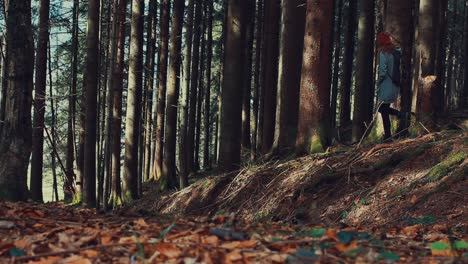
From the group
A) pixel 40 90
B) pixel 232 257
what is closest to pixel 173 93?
pixel 40 90

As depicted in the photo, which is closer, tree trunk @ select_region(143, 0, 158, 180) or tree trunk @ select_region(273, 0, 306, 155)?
tree trunk @ select_region(273, 0, 306, 155)

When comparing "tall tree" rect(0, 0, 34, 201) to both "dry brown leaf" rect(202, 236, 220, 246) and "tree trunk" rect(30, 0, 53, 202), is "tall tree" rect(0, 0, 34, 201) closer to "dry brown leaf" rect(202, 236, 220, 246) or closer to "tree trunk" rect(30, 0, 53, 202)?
"dry brown leaf" rect(202, 236, 220, 246)

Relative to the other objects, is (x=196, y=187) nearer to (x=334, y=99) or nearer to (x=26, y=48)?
(x=26, y=48)

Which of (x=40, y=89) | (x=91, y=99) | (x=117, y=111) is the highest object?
(x=40, y=89)

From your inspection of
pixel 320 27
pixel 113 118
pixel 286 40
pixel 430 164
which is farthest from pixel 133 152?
pixel 430 164

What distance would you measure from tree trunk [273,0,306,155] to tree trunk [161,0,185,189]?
4742 mm

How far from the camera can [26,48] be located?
7391 mm

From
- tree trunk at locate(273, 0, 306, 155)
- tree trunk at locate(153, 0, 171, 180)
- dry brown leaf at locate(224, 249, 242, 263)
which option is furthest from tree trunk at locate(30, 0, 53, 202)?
dry brown leaf at locate(224, 249, 242, 263)

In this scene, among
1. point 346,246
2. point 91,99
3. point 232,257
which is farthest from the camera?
point 91,99

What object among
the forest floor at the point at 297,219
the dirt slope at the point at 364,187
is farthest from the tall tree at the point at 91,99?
the dirt slope at the point at 364,187

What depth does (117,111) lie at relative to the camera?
15.9 m

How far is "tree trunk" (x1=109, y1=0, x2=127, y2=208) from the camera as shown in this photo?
50.2 ft

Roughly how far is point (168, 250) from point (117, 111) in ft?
42.7

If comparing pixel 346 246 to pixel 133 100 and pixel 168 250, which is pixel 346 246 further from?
pixel 133 100
